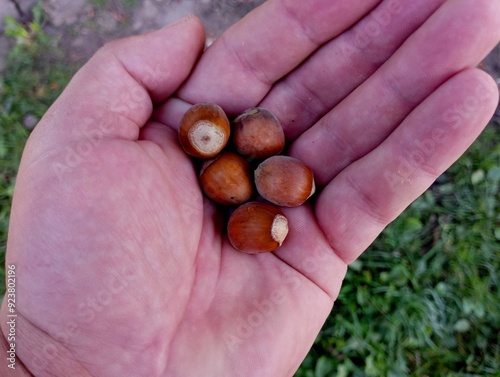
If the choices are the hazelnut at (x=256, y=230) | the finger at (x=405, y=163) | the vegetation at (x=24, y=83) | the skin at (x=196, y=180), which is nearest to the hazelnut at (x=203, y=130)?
the skin at (x=196, y=180)

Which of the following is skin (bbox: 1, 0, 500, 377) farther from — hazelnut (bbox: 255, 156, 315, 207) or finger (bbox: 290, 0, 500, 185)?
hazelnut (bbox: 255, 156, 315, 207)

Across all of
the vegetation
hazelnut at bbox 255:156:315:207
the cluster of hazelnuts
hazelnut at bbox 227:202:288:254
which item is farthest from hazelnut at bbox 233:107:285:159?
the vegetation

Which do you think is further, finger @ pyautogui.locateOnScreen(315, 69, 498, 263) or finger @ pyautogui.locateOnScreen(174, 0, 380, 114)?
finger @ pyautogui.locateOnScreen(174, 0, 380, 114)

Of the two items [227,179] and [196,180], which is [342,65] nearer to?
[227,179]

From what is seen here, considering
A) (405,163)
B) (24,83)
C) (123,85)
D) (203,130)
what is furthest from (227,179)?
(24,83)

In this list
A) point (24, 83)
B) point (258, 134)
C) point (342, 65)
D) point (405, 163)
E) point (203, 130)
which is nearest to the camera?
point (405, 163)

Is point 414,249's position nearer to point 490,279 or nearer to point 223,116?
point 490,279

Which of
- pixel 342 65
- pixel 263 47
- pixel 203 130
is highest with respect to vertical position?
pixel 263 47
